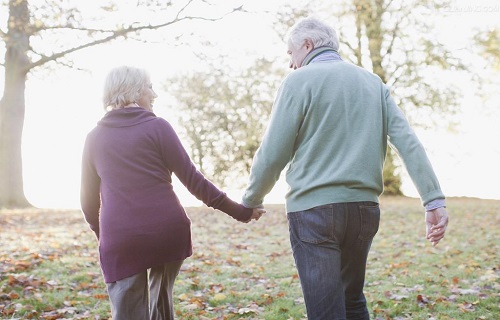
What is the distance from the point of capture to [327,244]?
297 centimetres

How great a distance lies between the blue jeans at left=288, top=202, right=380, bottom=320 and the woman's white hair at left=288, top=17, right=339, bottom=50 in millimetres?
931

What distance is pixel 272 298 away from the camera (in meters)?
5.97

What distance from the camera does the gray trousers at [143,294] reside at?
3.17 meters

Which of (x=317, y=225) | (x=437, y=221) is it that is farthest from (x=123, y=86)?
(x=437, y=221)

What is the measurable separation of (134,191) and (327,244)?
1.09 metres

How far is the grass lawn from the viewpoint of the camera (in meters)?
5.52

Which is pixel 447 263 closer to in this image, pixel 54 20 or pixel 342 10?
pixel 54 20

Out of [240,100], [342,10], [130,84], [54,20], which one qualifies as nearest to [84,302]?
[130,84]

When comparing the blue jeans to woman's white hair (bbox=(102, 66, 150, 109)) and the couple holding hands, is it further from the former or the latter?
woman's white hair (bbox=(102, 66, 150, 109))

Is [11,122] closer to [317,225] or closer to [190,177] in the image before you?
[190,177]

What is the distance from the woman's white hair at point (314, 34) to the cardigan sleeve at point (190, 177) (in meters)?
0.89

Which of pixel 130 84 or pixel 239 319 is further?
pixel 239 319

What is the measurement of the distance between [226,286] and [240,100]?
1963cm

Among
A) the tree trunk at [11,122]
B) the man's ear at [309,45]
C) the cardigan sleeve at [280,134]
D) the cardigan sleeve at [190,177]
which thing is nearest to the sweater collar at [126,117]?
the cardigan sleeve at [190,177]
